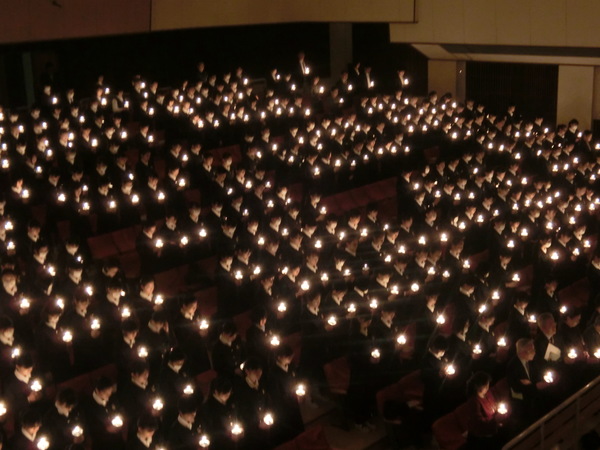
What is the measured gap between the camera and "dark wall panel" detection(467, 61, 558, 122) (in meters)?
15.3

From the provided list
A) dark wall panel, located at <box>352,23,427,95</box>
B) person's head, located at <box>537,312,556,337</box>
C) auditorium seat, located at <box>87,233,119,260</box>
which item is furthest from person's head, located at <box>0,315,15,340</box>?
dark wall panel, located at <box>352,23,427,95</box>

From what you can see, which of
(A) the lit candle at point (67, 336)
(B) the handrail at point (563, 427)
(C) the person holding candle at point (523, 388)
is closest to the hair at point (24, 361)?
(A) the lit candle at point (67, 336)

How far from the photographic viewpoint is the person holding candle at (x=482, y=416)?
626cm

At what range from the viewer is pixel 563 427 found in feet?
20.7

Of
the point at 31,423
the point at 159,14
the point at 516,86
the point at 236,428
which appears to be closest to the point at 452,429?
the point at 236,428

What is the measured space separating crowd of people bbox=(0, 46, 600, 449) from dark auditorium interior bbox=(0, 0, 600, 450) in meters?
0.03

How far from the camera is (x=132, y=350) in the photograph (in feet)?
23.5

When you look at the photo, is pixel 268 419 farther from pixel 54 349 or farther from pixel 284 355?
pixel 54 349

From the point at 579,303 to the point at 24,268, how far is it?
19.0 feet

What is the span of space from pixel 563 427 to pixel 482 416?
0.60 m

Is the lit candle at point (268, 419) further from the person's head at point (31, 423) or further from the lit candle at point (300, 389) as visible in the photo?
the person's head at point (31, 423)

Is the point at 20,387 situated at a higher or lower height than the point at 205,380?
higher

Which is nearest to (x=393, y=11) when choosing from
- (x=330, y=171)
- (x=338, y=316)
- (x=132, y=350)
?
(x=330, y=171)

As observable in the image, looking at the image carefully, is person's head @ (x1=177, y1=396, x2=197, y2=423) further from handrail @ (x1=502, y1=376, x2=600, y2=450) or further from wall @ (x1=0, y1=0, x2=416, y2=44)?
wall @ (x1=0, y1=0, x2=416, y2=44)
